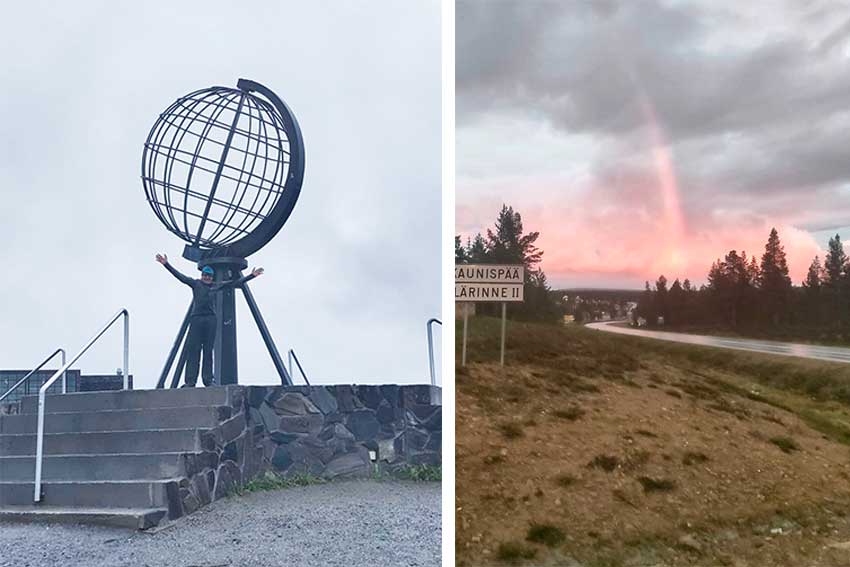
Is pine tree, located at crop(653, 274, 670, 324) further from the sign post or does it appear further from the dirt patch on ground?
the sign post

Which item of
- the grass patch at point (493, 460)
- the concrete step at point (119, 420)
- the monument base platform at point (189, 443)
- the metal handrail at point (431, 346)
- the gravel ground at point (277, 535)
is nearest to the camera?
the gravel ground at point (277, 535)

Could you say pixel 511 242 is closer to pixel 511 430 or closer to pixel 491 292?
pixel 491 292

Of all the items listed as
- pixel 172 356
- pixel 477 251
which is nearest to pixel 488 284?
pixel 477 251

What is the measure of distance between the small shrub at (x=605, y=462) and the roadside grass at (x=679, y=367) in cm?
40

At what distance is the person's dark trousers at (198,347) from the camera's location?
5297 millimetres

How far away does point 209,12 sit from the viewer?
213 inches

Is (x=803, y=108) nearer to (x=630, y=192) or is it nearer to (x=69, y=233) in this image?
(x=630, y=192)

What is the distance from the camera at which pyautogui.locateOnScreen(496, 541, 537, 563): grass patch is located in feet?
18.0

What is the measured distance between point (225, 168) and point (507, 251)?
1.63 metres

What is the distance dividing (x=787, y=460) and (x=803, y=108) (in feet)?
6.49

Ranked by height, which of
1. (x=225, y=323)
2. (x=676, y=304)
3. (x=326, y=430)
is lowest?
(x=326, y=430)

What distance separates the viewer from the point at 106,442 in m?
5.21

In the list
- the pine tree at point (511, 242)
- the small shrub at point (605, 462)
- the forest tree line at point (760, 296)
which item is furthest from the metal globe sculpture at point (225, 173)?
the forest tree line at point (760, 296)

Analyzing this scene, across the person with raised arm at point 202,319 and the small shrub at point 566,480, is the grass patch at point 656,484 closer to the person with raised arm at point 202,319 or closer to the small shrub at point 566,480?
the small shrub at point 566,480
